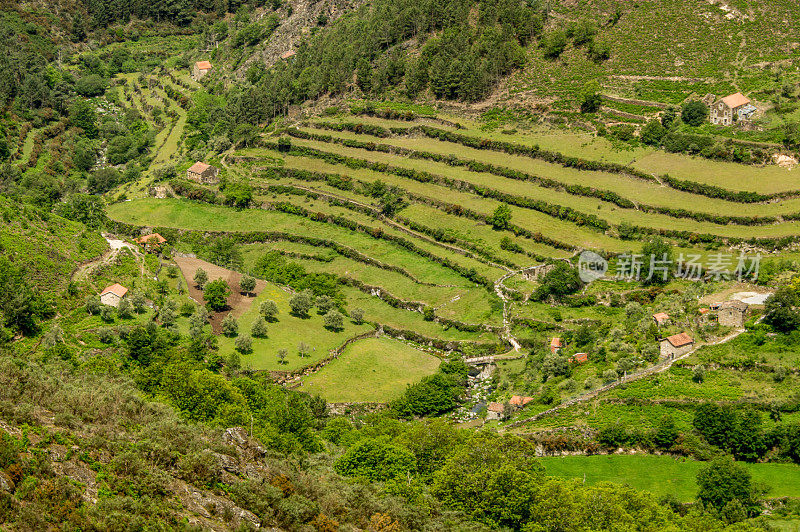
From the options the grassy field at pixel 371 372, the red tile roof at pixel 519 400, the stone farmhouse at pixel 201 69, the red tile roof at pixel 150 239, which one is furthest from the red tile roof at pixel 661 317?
the stone farmhouse at pixel 201 69

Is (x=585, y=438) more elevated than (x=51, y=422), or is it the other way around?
(x=51, y=422)

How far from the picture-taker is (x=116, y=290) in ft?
311

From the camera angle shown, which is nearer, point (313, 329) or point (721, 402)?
point (721, 402)

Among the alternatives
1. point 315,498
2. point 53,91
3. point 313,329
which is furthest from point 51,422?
point 53,91

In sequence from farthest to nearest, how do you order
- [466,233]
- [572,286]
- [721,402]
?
[466,233] < [572,286] < [721,402]

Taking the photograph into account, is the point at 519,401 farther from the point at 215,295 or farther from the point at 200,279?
the point at 200,279

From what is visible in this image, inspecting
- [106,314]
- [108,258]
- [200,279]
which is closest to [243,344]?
[106,314]

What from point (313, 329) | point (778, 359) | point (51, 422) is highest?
point (51, 422)

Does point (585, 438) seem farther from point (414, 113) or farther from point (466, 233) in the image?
point (414, 113)

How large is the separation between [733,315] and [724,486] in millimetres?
21179

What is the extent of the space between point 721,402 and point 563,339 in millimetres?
18210

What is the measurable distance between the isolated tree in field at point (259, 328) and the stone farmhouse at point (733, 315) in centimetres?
4099

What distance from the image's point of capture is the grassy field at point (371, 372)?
294 ft

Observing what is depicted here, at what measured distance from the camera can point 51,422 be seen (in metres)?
52.3
